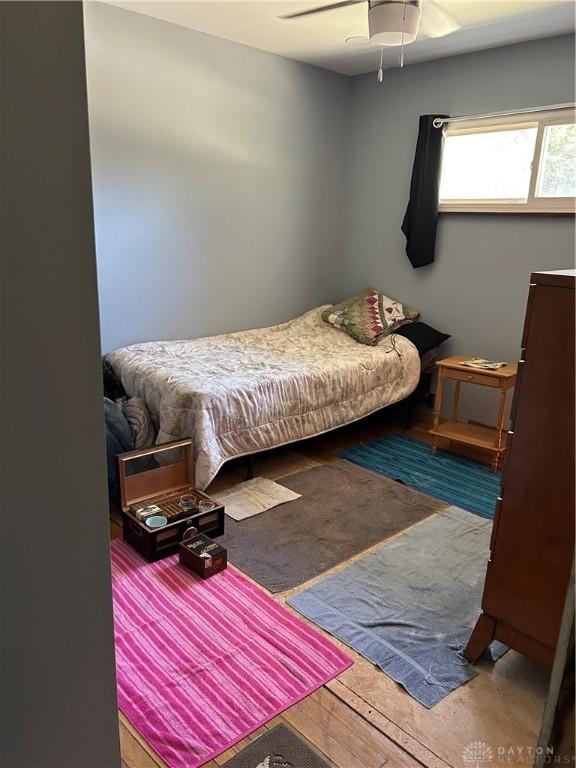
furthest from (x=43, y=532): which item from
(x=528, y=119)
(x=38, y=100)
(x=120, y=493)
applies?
(x=528, y=119)

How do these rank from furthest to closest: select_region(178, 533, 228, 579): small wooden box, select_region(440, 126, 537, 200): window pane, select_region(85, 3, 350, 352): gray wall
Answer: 1. select_region(440, 126, 537, 200): window pane
2. select_region(85, 3, 350, 352): gray wall
3. select_region(178, 533, 228, 579): small wooden box

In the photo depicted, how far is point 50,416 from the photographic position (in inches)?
34.0

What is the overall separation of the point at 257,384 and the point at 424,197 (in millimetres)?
1969

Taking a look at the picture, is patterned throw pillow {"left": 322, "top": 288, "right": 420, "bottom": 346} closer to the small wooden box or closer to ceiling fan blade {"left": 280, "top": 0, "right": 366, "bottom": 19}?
ceiling fan blade {"left": 280, "top": 0, "right": 366, "bottom": 19}

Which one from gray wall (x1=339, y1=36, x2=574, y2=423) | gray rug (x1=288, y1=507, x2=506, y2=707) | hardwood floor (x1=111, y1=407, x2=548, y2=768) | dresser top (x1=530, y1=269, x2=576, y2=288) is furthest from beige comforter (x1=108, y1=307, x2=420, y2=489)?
dresser top (x1=530, y1=269, x2=576, y2=288)

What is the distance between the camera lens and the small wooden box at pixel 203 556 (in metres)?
2.26

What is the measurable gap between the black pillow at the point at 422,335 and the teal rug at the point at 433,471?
0.66 metres

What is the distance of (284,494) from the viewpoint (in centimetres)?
298

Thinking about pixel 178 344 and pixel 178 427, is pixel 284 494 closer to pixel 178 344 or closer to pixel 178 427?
pixel 178 427

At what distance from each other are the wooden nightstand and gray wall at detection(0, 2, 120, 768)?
9.11 feet

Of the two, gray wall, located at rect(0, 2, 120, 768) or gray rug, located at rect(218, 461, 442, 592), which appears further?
gray rug, located at rect(218, 461, 442, 592)

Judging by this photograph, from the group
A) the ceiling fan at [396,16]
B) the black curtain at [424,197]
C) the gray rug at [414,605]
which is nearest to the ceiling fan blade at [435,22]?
the ceiling fan at [396,16]

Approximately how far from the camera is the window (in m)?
3.39

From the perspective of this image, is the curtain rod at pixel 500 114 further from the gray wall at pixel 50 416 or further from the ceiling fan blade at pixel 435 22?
the gray wall at pixel 50 416
